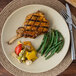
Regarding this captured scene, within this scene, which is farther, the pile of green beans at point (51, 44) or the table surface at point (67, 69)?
the table surface at point (67, 69)

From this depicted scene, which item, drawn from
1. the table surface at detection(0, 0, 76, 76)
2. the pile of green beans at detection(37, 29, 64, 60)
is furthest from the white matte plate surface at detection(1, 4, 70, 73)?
the table surface at detection(0, 0, 76, 76)

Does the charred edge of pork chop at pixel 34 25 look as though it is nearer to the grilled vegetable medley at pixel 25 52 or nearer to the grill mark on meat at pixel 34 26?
the grill mark on meat at pixel 34 26

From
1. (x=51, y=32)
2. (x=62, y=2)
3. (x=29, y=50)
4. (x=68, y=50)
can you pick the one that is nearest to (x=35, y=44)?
(x=29, y=50)

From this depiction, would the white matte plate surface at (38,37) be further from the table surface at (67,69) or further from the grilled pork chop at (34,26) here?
the table surface at (67,69)

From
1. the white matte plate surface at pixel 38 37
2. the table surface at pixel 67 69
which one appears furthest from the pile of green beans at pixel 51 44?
the table surface at pixel 67 69

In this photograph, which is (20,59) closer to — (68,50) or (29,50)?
(29,50)

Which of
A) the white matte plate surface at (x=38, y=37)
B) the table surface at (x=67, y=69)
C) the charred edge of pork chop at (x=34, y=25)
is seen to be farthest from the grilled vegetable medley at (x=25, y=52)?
the table surface at (x=67, y=69)

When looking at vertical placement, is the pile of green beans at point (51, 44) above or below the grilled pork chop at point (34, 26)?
below
